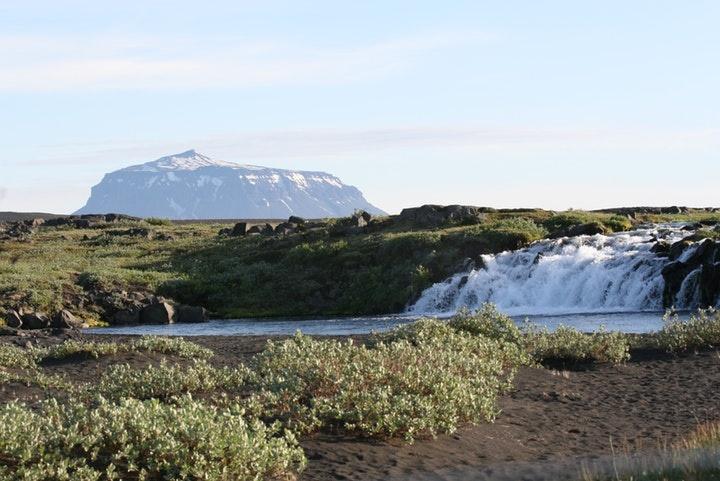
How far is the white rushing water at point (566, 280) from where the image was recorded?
42.9m

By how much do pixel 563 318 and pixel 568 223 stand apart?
2000cm

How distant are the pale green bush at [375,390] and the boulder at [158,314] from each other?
29.0 meters

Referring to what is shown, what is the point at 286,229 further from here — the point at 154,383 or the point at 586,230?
the point at 154,383

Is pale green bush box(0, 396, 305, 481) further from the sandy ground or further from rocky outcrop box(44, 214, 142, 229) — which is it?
rocky outcrop box(44, 214, 142, 229)

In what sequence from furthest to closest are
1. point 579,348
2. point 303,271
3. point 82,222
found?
point 82,222
point 303,271
point 579,348

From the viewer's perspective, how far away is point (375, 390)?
47.6ft

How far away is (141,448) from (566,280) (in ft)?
119

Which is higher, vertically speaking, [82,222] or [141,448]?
[82,222]

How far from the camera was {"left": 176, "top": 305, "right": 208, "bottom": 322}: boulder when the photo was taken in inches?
1842

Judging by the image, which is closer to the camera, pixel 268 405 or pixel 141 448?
pixel 141 448

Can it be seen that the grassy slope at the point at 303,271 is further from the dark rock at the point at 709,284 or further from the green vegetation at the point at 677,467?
the green vegetation at the point at 677,467

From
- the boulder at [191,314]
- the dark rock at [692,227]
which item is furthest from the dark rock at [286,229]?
the dark rock at [692,227]

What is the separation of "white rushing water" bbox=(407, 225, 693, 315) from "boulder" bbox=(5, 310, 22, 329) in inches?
699

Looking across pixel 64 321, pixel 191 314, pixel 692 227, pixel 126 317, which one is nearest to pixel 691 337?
pixel 191 314
